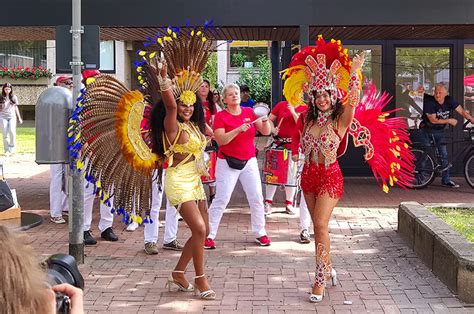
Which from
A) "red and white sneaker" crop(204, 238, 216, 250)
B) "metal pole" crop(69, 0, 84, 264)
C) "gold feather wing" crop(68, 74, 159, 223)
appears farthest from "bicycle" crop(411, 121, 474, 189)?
"gold feather wing" crop(68, 74, 159, 223)

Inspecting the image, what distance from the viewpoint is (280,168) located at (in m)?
9.81

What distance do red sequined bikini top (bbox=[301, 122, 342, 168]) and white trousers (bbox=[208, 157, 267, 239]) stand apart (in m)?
1.90

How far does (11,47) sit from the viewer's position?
35.4 meters

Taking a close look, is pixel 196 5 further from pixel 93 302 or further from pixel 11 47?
pixel 11 47

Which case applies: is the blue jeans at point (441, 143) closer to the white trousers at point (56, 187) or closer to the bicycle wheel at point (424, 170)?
the bicycle wheel at point (424, 170)

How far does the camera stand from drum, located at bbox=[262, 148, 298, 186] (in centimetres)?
973

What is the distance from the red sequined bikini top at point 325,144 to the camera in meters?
6.44

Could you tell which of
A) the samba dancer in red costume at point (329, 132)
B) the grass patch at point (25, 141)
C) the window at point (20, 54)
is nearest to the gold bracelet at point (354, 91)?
the samba dancer in red costume at point (329, 132)

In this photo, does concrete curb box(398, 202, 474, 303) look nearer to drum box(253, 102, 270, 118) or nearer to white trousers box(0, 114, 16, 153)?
drum box(253, 102, 270, 118)

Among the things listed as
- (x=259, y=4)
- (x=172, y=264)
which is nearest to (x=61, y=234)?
(x=172, y=264)

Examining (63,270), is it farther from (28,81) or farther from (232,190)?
(28,81)

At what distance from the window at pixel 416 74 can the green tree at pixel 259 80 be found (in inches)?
647

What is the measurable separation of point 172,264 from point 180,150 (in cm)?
177

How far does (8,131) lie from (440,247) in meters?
14.8
